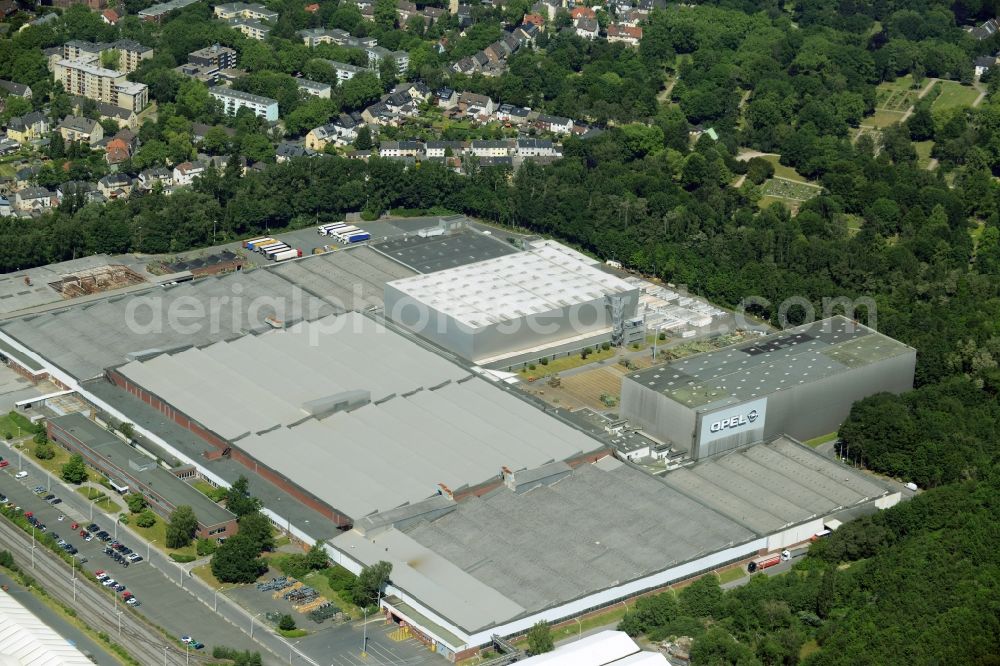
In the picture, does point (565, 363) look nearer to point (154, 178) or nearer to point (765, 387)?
point (765, 387)

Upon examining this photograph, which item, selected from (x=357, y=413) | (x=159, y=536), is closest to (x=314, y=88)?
(x=357, y=413)

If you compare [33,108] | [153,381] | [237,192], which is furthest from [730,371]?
[33,108]

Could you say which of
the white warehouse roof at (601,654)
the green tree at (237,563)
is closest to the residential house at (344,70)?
the green tree at (237,563)

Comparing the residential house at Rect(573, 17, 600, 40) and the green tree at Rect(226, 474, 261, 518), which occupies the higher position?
the residential house at Rect(573, 17, 600, 40)

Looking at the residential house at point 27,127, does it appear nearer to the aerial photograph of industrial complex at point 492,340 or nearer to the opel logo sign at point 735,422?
the aerial photograph of industrial complex at point 492,340

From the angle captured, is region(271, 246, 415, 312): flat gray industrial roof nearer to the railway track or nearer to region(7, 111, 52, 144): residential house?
the railway track

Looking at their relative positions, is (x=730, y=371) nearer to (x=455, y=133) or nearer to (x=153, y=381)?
(x=153, y=381)

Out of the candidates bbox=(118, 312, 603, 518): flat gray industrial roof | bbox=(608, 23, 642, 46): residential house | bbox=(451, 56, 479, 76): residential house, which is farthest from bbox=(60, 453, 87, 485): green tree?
bbox=(608, 23, 642, 46): residential house
